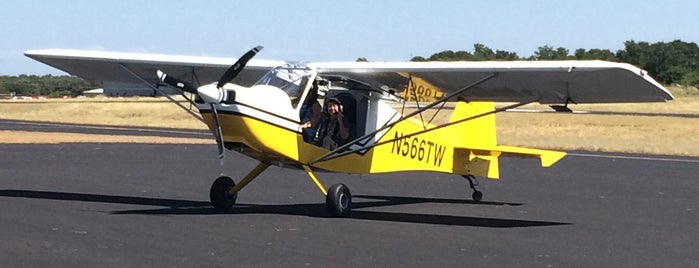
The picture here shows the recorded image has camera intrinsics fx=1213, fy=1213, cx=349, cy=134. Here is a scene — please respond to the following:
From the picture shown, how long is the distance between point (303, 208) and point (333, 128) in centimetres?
134

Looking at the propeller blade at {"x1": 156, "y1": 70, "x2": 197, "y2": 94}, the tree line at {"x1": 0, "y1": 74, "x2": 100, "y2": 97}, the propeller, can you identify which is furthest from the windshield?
the tree line at {"x1": 0, "y1": 74, "x2": 100, "y2": 97}

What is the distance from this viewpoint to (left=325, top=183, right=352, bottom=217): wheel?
14.1 meters

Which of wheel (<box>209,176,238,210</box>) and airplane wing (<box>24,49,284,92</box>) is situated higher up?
airplane wing (<box>24,49,284,92</box>)

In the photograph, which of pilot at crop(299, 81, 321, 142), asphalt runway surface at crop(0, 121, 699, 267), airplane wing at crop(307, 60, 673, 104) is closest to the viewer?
asphalt runway surface at crop(0, 121, 699, 267)

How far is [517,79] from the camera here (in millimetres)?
14578

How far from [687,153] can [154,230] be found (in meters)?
25.5

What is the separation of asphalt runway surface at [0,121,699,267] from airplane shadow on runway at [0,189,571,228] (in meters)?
0.02

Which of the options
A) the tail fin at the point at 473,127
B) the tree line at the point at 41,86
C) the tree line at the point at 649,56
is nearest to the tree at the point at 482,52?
the tree line at the point at 649,56

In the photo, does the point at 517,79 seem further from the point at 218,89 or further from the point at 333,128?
the point at 218,89

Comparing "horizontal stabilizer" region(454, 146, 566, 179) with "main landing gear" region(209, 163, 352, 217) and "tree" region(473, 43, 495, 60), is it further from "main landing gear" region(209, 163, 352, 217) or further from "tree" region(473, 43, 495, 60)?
"tree" region(473, 43, 495, 60)

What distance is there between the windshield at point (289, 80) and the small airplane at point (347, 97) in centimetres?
1

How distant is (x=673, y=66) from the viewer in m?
97.0

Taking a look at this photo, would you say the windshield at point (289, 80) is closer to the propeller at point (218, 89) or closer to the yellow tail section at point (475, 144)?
the propeller at point (218, 89)

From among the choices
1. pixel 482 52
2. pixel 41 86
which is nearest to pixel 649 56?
pixel 482 52
